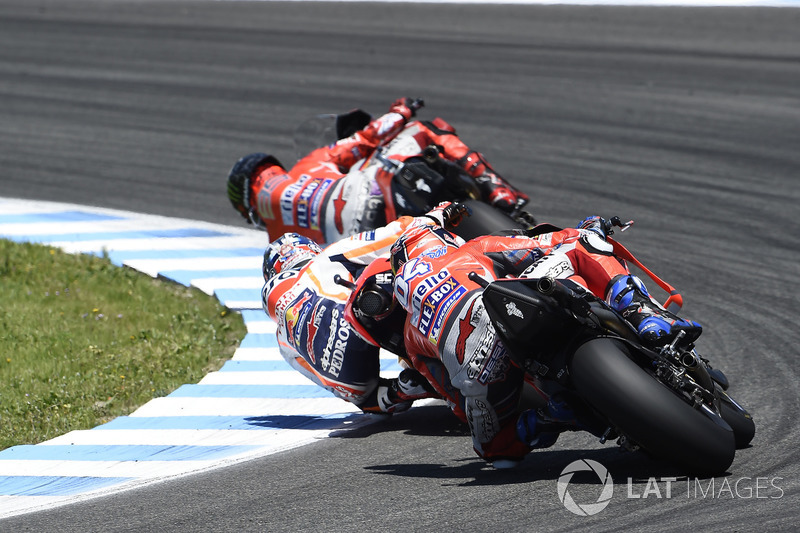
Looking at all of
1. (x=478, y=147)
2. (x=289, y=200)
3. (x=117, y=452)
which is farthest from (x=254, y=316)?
(x=478, y=147)

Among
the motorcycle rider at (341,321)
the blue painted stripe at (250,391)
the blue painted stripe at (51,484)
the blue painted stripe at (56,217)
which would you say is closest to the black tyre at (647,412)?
the motorcycle rider at (341,321)

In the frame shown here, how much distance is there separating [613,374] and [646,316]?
47 centimetres

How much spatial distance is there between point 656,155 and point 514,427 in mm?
7704

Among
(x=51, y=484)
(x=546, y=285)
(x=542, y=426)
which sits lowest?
(x=51, y=484)

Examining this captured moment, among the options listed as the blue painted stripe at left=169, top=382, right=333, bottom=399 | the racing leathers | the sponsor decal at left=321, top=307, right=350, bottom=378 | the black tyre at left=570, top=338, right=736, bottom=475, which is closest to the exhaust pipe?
the black tyre at left=570, top=338, right=736, bottom=475

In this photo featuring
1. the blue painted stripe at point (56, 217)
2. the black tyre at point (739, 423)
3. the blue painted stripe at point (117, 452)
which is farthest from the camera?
the blue painted stripe at point (56, 217)

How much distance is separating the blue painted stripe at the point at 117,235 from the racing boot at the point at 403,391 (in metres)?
4.79

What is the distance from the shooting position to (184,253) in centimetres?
995

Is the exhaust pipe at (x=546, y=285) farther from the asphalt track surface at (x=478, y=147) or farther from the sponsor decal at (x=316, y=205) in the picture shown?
the sponsor decal at (x=316, y=205)

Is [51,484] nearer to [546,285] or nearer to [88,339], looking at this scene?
[88,339]

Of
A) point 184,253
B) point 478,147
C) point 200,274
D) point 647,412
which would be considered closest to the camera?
point 647,412

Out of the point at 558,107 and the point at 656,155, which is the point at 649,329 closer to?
the point at 656,155

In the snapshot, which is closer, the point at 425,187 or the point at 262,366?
the point at 262,366

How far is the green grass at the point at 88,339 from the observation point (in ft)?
21.6
